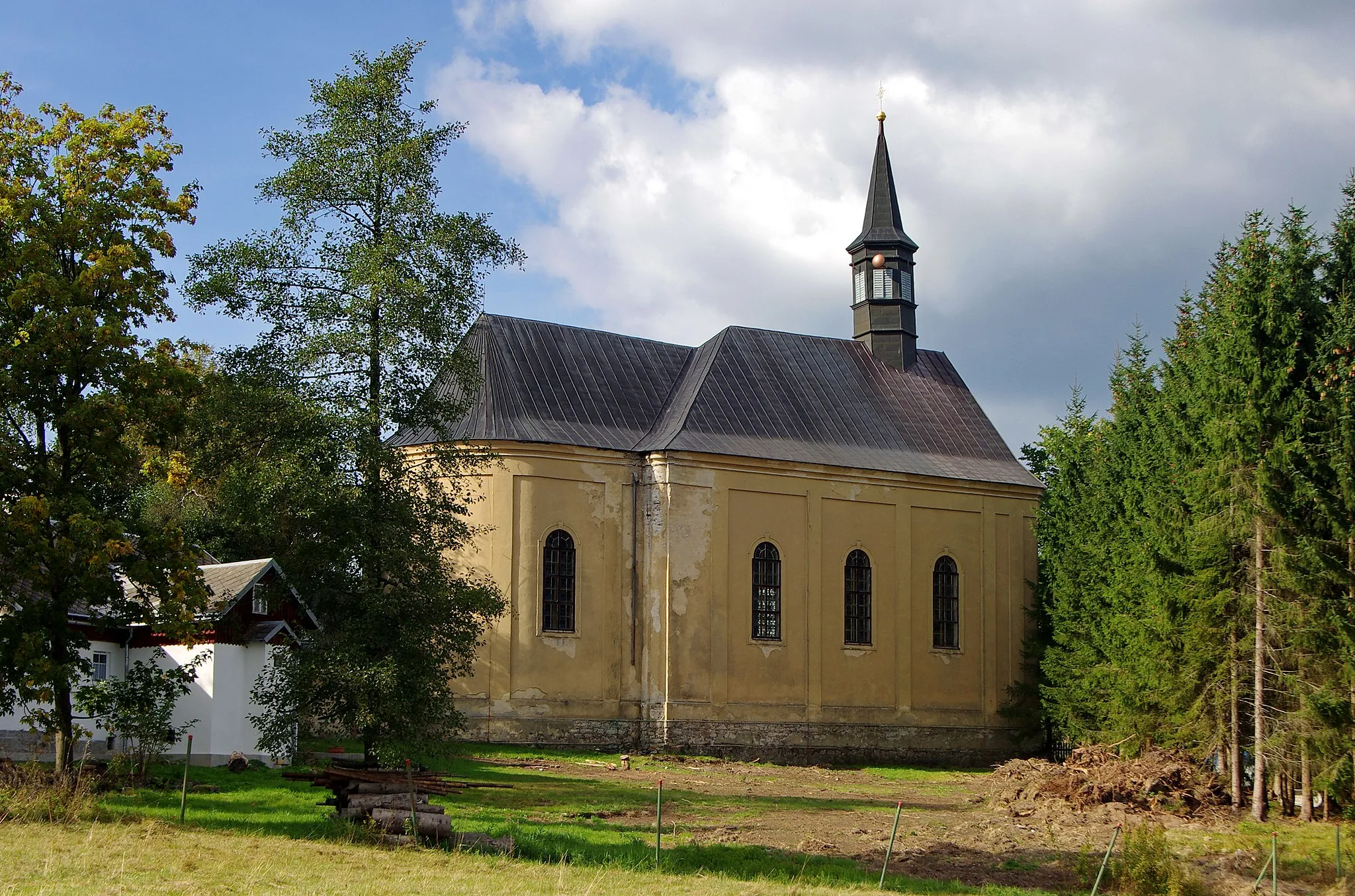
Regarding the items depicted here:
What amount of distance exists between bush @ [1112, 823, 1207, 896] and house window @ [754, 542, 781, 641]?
16903 millimetres

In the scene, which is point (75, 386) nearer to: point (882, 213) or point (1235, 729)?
point (1235, 729)

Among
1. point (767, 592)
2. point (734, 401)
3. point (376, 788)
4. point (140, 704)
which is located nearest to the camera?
point (376, 788)

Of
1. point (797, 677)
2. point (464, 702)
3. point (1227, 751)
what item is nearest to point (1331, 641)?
point (1227, 751)

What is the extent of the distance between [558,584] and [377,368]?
12.2 metres

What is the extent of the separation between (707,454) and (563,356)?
505 cm

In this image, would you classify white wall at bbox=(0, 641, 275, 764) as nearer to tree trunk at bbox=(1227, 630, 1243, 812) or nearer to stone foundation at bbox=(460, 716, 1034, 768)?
stone foundation at bbox=(460, 716, 1034, 768)

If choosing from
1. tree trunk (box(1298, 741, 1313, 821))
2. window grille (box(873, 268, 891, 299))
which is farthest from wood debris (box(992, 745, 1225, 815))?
window grille (box(873, 268, 891, 299))

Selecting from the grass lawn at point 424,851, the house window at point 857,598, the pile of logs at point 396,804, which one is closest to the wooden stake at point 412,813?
the pile of logs at point 396,804

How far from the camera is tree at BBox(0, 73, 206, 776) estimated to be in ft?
56.5

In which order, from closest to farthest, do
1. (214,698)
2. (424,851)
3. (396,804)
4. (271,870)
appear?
(271,870) < (424,851) < (396,804) < (214,698)

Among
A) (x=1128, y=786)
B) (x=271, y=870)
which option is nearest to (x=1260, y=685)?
(x=1128, y=786)

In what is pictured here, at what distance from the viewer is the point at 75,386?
18.2 m

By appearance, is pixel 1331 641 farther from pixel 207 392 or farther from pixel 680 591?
pixel 207 392

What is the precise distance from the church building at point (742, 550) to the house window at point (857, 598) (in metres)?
0.06
